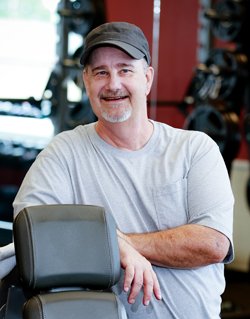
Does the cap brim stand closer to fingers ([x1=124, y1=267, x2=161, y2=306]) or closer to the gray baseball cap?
the gray baseball cap

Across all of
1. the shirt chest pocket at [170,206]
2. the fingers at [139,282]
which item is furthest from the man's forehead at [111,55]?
the fingers at [139,282]

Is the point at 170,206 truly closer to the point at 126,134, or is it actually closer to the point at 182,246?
the point at 182,246

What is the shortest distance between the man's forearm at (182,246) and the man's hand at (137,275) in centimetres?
8

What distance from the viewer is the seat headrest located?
1.99m

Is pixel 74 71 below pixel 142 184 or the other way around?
below

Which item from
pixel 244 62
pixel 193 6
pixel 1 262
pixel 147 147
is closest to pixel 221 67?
pixel 244 62

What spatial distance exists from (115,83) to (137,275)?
586mm

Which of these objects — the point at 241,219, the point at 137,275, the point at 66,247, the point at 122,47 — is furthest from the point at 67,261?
the point at 241,219

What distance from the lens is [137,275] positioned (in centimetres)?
214

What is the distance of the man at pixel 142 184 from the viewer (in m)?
2.29

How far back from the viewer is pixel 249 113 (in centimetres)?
503

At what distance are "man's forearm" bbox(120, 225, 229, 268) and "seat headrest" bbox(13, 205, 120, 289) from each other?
0.68 ft

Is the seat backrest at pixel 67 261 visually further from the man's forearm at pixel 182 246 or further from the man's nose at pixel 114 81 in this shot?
the man's nose at pixel 114 81

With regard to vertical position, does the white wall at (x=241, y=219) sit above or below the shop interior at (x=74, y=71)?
below
